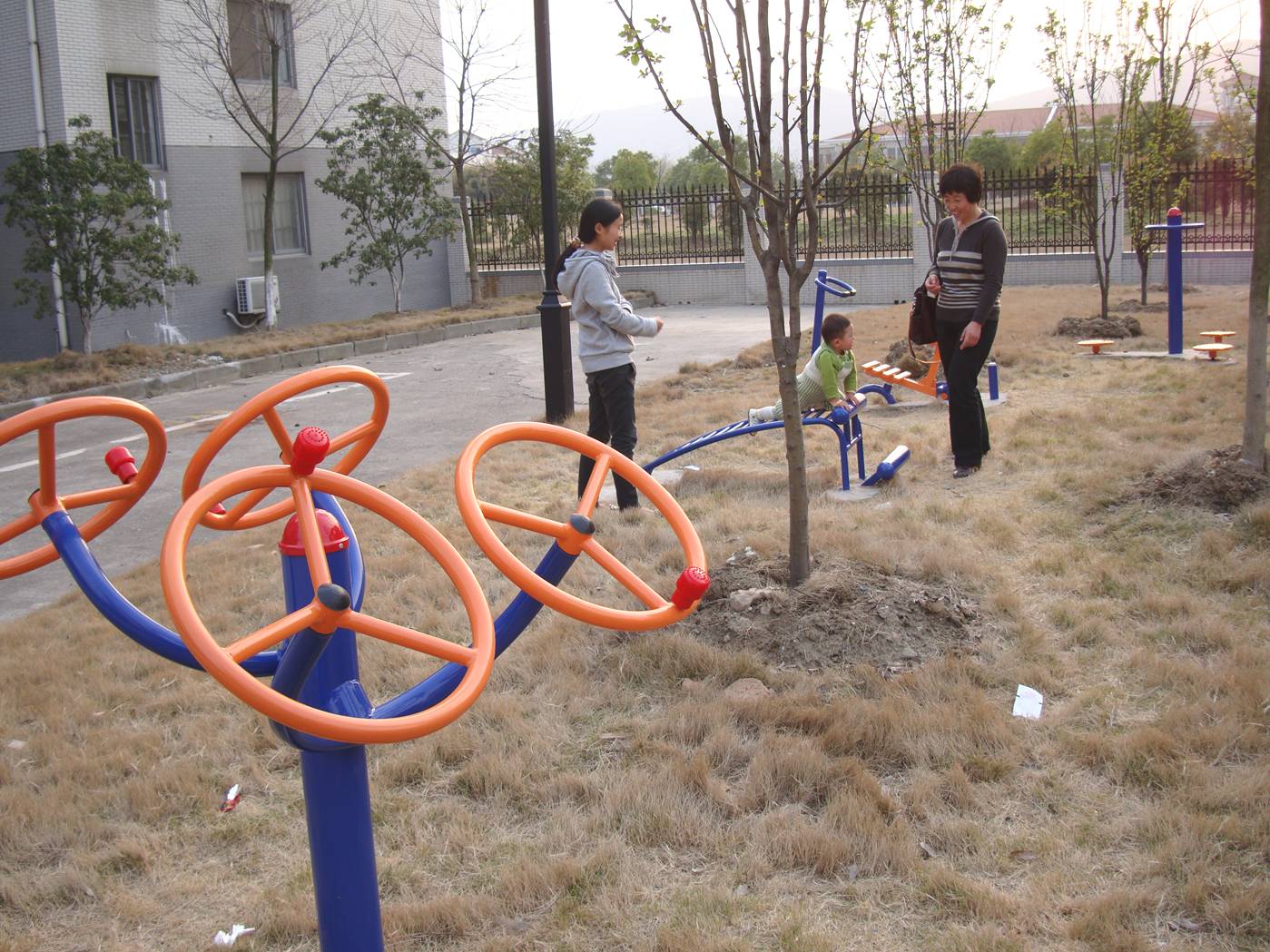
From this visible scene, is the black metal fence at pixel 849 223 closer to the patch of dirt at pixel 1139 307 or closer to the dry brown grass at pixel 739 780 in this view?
the patch of dirt at pixel 1139 307

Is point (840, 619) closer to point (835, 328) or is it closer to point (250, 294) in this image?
point (835, 328)

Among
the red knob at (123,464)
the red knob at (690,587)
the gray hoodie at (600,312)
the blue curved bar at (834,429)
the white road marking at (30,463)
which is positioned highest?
the gray hoodie at (600,312)

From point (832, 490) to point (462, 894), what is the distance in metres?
4.14

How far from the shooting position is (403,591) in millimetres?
5379

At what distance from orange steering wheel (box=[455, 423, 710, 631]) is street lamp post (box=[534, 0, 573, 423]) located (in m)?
6.63

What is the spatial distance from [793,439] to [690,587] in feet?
8.49

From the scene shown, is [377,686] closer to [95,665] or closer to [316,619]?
[95,665]

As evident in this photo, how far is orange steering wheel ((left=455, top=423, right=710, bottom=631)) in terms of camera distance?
85.4 inches

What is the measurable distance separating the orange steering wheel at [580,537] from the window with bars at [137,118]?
1642cm

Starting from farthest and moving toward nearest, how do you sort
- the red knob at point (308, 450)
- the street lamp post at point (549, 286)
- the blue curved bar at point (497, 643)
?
the street lamp post at point (549, 286), the blue curved bar at point (497, 643), the red knob at point (308, 450)

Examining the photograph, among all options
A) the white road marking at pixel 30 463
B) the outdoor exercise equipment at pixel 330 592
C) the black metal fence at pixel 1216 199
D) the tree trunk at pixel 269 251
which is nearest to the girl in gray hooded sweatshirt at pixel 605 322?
the outdoor exercise equipment at pixel 330 592

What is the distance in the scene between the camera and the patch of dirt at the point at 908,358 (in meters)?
11.0

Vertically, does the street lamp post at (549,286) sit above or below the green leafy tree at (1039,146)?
below

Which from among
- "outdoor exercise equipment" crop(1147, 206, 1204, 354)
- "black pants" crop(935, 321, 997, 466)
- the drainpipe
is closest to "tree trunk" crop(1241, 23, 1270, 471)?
"black pants" crop(935, 321, 997, 466)
